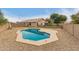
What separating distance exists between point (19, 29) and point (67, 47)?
91 cm

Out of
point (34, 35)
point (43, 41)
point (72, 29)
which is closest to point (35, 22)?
point (34, 35)

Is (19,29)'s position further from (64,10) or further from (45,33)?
(64,10)

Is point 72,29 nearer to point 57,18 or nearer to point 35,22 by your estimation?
point 57,18

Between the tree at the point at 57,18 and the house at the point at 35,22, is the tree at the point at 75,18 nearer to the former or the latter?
the tree at the point at 57,18

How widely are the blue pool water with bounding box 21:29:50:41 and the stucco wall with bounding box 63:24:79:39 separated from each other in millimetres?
369

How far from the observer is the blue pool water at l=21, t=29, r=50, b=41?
3309 mm

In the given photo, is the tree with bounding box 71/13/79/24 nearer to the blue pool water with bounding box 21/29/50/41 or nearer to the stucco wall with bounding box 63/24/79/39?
the stucco wall with bounding box 63/24/79/39

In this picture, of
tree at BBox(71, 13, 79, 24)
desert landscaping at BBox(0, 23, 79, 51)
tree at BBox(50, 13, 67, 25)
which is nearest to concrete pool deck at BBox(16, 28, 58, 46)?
desert landscaping at BBox(0, 23, 79, 51)

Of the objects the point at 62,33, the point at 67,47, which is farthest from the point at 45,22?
the point at 67,47

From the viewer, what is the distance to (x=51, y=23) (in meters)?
3.34

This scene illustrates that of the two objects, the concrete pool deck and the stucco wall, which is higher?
the stucco wall

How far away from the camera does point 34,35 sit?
3.30m

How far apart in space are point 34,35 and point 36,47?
0.21m
